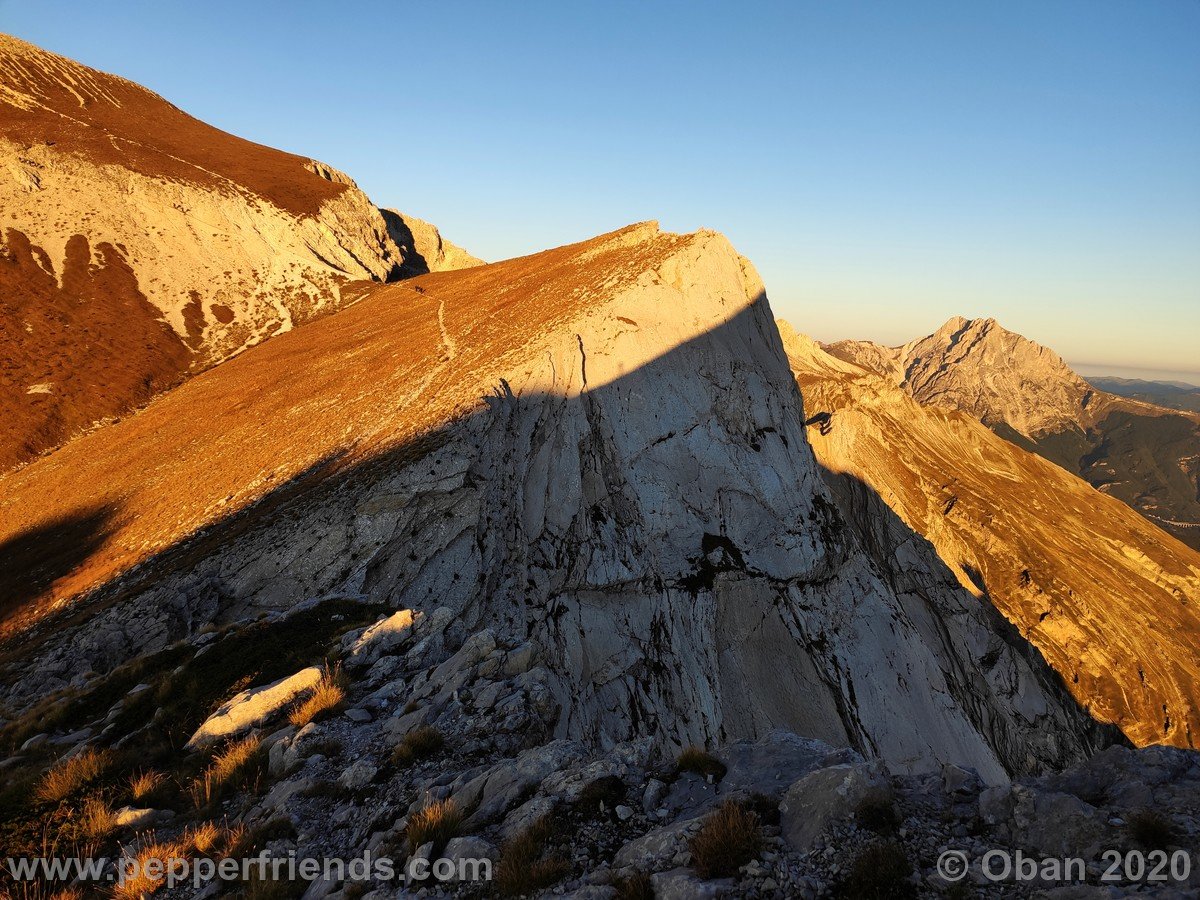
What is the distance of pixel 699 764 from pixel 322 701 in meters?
7.71

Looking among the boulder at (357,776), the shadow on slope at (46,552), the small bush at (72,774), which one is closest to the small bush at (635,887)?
the boulder at (357,776)

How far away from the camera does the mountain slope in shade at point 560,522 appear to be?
22125mm

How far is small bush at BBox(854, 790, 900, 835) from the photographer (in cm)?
598

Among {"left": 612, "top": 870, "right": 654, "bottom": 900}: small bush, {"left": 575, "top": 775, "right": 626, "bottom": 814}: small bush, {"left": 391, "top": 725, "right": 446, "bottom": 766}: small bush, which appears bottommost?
{"left": 391, "top": 725, "right": 446, "bottom": 766}: small bush

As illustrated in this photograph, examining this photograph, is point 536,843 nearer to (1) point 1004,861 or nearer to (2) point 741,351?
(1) point 1004,861

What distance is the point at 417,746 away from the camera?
912cm

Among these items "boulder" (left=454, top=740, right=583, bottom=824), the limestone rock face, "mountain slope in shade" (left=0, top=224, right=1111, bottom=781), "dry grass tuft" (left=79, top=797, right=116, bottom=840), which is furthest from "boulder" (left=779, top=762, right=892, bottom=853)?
the limestone rock face

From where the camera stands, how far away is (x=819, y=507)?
3188 cm

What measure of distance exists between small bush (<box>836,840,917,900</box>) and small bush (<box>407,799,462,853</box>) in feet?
15.7

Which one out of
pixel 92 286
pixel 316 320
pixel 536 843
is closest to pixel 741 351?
pixel 536 843

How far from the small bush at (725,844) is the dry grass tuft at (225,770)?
813 cm

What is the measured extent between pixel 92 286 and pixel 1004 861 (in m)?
76.2

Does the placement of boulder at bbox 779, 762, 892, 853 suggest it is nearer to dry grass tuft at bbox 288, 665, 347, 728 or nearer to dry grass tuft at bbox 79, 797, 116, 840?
dry grass tuft at bbox 288, 665, 347, 728

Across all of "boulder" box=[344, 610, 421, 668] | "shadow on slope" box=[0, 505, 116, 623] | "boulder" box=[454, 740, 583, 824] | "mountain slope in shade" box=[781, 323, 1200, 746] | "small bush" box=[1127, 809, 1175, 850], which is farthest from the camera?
"mountain slope in shade" box=[781, 323, 1200, 746]
